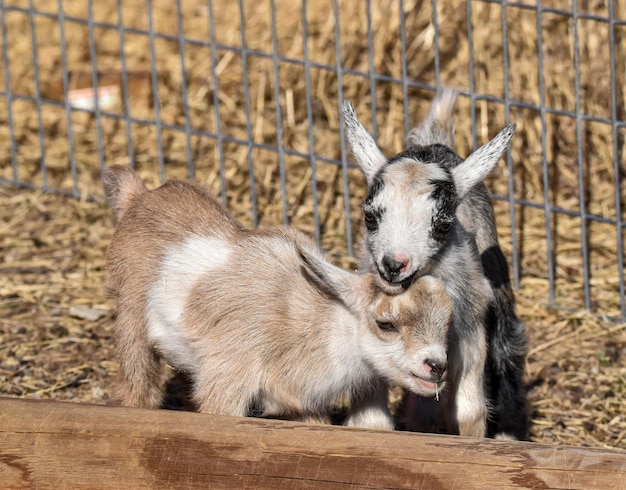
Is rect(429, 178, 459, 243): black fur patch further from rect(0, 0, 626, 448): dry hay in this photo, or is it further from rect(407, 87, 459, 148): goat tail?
rect(0, 0, 626, 448): dry hay

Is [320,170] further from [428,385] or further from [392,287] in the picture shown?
[428,385]

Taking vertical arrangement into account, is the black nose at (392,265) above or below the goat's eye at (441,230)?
below

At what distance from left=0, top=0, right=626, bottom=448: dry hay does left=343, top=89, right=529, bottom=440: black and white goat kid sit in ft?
1.35

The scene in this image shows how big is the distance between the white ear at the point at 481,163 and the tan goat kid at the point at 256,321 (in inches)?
21.4

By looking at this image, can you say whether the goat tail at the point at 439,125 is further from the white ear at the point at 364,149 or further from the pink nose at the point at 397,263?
the pink nose at the point at 397,263

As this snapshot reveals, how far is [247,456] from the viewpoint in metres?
3.50

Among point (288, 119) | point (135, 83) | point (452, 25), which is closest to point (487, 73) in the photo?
point (452, 25)

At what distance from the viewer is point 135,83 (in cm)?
884

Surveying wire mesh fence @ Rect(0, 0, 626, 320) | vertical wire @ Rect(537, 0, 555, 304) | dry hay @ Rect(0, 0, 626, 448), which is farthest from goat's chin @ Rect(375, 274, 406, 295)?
wire mesh fence @ Rect(0, 0, 626, 320)

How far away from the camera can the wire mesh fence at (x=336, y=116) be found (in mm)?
6781

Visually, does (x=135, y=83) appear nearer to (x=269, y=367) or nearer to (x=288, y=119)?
(x=288, y=119)

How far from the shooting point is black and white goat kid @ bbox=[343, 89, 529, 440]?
4082 millimetres

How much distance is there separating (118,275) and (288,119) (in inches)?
137

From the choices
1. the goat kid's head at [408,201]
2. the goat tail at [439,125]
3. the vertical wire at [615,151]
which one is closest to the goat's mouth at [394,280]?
the goat kid's head at [408,201]
